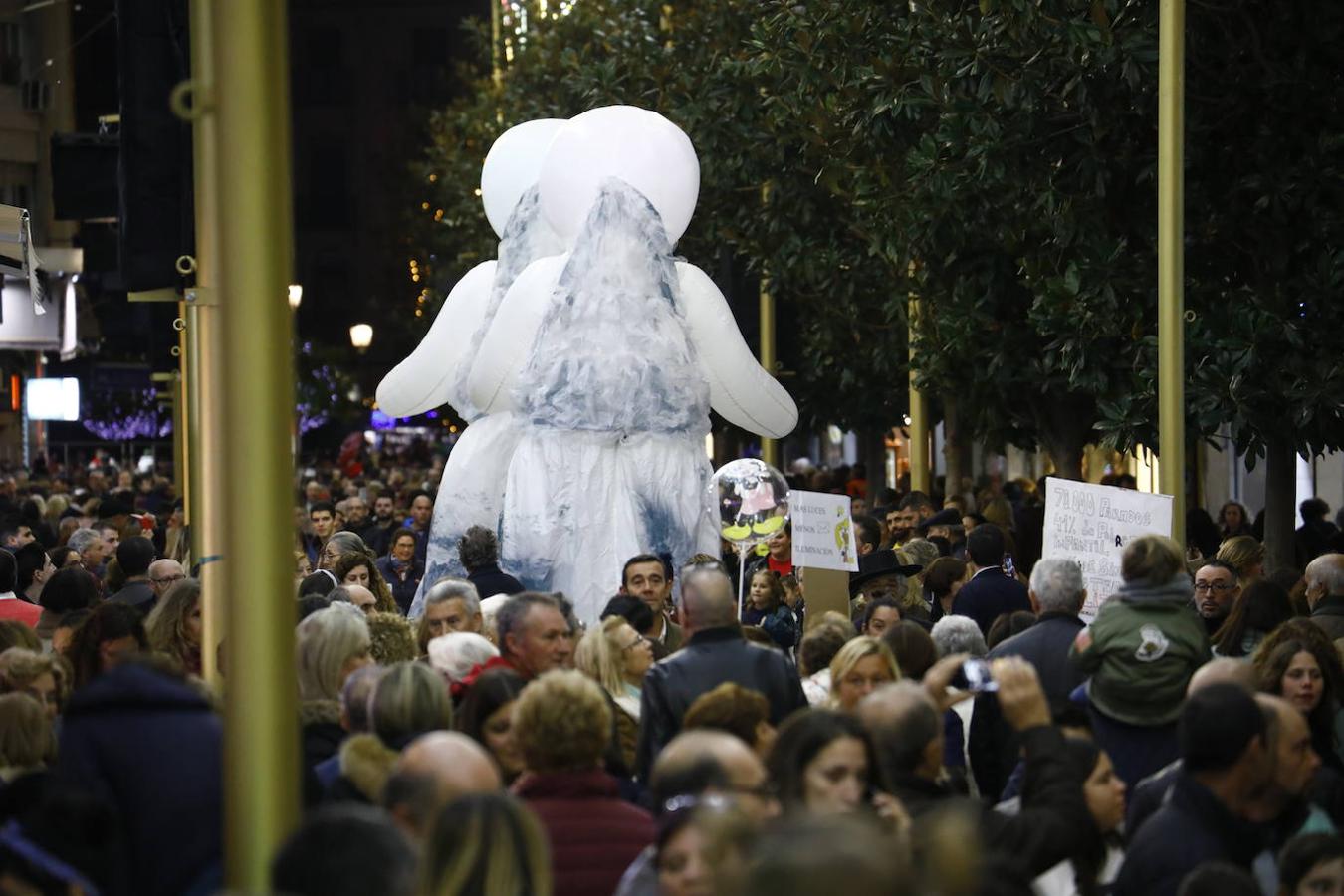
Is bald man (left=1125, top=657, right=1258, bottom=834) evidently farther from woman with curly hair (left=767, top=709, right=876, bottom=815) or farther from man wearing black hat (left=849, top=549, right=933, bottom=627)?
man wearing black hat (left=849, top=549, right=933, bottom=627)

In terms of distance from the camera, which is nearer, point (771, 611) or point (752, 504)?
point (771, 611)

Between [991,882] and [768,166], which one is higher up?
[768,166]

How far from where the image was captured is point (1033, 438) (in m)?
21.9

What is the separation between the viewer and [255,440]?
16.3 ft

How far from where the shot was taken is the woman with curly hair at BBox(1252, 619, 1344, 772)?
25.4 ft

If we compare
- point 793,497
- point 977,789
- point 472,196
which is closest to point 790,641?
Result: point 793,497

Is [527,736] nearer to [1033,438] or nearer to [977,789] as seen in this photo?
[977,789]

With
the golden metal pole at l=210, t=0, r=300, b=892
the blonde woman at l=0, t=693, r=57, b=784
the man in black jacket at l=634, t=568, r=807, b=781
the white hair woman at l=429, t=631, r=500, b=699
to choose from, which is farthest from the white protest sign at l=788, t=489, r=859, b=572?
the golden metal pole at l=210, t=0, r=300, b=892

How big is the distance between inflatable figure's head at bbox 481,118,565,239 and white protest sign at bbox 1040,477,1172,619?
586 centimetres

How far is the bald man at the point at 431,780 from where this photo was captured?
532 cm

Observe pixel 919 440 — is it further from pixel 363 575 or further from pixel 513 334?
pixel 363 575

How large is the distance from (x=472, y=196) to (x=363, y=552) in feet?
70.7

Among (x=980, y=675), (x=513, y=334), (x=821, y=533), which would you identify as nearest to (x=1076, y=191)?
(x=513, y=334)

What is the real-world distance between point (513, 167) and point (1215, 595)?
7161mm
